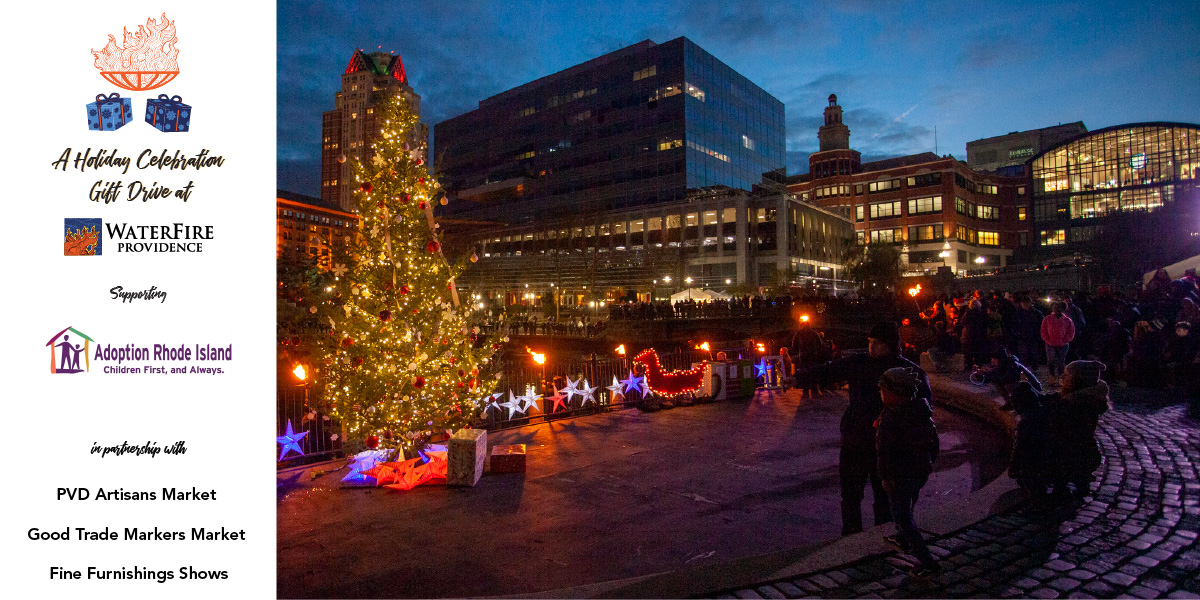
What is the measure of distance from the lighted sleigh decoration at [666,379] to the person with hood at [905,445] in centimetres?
810

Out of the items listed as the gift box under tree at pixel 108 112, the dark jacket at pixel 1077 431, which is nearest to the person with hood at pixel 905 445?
the dark jacket at pixel 1077 431

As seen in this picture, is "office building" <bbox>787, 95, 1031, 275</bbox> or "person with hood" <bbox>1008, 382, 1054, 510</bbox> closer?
"person with hood" <bbox>1008, 382, 1054, 510</bbox>

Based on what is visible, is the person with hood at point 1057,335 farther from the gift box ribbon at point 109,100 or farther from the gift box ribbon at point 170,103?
the gift box ribbon at point 109,100

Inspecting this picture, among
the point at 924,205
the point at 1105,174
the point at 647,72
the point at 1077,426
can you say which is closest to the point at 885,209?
the point at 924,205

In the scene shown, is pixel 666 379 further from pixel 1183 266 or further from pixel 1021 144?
pixel 1021 144

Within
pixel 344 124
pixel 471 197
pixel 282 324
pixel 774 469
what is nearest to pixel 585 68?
pixel 471 197

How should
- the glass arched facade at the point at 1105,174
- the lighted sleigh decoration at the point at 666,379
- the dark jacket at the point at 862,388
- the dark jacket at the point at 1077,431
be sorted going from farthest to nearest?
1. the glass arched facade at the point at 1105,174
2. the lighted sleigh decoration at the point at 666,379
3. the dark jacket at the point at 1077,431
4. the dark jacket at the point at 862,388

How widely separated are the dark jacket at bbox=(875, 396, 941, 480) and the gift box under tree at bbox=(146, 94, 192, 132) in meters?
5.45

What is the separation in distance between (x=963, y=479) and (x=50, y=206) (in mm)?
8995

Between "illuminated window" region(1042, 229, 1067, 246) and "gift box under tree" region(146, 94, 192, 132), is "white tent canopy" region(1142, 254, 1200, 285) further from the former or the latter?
"illuminated window" region(1042, 229, 1067, 246)

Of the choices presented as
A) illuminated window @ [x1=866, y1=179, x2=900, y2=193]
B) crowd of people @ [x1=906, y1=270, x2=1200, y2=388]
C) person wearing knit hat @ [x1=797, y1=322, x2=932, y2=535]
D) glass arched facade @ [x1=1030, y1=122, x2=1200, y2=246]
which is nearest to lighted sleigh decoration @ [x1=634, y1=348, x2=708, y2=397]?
crowd of people @ [x1=906, y1=270, x2=1200, y2=388]

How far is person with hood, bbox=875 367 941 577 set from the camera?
13.3ft

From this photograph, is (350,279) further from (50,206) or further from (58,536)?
(58,536)

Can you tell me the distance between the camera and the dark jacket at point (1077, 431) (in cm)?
507
